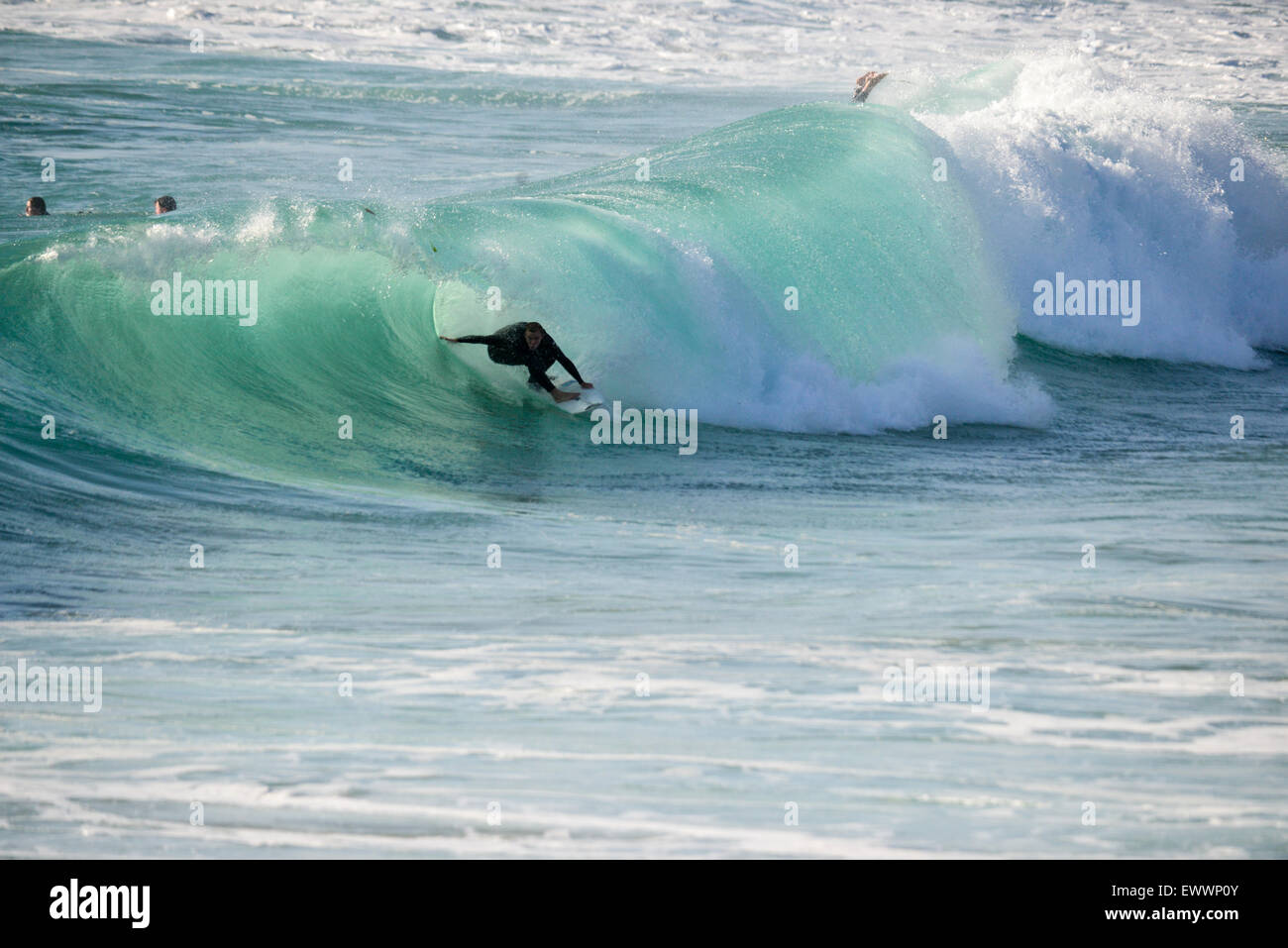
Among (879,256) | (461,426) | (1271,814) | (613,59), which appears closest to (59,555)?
(461,426)

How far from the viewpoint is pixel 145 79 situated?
24.7 metres

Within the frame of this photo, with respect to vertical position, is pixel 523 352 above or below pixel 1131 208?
below

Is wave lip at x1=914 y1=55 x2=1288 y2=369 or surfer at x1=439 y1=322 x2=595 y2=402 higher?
wave lip at x1=914 y1=55 x2=1288 y2=369

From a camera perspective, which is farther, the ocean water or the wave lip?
the wave lip

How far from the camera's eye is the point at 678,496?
27.5 feet

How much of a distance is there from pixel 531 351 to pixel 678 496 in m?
1.92

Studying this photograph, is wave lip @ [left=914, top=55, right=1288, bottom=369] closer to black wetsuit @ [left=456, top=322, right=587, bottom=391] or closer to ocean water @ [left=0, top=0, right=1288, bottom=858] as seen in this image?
ocean water @ [left=0, top=0, right=1288, bottom=858]

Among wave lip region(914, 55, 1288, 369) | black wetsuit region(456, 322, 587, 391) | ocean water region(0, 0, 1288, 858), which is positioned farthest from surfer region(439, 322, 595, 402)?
wave lip region(914, 55, 1288, 369)

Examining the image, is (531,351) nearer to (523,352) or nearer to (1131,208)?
(523,352)

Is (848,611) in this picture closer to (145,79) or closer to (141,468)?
(141,468)

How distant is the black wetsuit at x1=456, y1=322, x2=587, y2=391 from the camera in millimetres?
9672

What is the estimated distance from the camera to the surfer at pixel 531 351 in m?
9.63

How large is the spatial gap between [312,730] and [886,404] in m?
6.29

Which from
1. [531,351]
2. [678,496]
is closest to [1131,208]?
[531,351]
